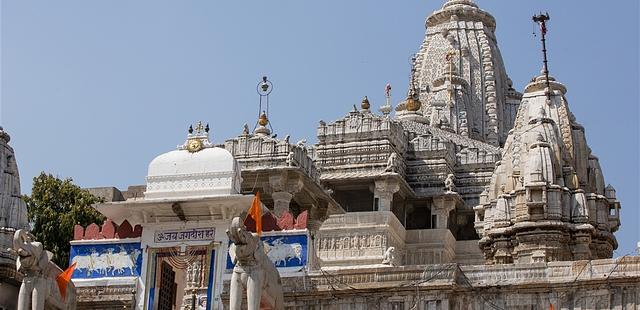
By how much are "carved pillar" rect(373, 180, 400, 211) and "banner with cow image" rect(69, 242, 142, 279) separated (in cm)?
2245

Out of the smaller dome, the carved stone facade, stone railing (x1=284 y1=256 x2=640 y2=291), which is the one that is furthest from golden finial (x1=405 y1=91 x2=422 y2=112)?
stone railing (x1=284 y1=256 x2=640 y2=291)

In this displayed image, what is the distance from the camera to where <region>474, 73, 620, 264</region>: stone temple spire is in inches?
1502

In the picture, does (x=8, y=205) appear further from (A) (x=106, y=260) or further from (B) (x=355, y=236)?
(B) (x=355, y=236)

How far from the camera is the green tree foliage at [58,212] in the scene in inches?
1953

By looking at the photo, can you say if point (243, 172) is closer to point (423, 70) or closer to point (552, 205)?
point (552, 205)

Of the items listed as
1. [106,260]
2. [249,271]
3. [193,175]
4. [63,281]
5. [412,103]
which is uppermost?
[412,103]

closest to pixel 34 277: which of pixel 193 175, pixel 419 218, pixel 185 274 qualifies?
pixel 185 274

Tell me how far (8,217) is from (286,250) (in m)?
8.91

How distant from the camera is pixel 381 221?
54.2 m

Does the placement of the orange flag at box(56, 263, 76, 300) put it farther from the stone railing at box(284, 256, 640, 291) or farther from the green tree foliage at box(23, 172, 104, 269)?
the green tree foliage at box(23, 172, 104, 269)

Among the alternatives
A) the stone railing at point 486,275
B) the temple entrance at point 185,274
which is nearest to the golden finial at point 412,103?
the temple entrance at point 185,274

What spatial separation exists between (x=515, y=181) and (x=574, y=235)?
250 cm

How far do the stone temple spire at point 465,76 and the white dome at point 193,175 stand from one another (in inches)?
1427

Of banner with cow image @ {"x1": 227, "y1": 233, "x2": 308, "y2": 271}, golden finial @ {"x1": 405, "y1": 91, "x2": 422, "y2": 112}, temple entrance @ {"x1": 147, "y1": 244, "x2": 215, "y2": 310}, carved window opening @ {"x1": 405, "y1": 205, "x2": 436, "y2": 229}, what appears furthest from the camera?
golden finial @ {"x1": 405, "y1": 91, "x2": 422, "y2": 112}
